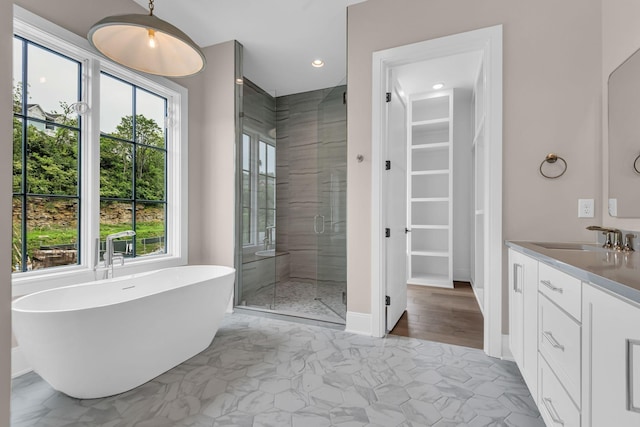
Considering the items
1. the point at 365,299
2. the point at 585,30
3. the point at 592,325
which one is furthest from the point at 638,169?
the point at 365,299

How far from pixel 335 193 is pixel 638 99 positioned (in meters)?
2.13

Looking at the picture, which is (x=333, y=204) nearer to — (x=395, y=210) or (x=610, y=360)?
(x=395, y=210)

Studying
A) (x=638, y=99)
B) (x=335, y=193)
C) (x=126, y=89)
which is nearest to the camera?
(x=638, y=99)

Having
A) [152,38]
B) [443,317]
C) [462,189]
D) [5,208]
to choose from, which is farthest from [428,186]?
[5,208]

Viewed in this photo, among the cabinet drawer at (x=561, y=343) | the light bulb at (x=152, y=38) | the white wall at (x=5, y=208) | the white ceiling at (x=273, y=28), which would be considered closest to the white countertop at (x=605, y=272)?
the cabinet drawer at (x=561, y=343)

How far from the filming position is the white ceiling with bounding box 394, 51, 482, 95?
11.1ft

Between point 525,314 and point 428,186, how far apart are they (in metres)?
3.33

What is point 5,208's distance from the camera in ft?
2.97

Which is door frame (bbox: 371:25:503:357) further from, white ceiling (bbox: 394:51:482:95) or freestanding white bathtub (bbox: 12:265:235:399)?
freestanding white bathtub (bbox: 12:265:235:399)

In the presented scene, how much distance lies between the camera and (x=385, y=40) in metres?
2.56

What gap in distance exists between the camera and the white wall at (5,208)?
0.88m

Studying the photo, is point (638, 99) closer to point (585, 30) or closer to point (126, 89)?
point (585, 30)

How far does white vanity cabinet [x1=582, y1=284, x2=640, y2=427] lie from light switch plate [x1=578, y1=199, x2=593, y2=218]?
137cm

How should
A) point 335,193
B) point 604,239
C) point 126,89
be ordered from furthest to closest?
point 335,193 < point 126,89 < point 604,239
